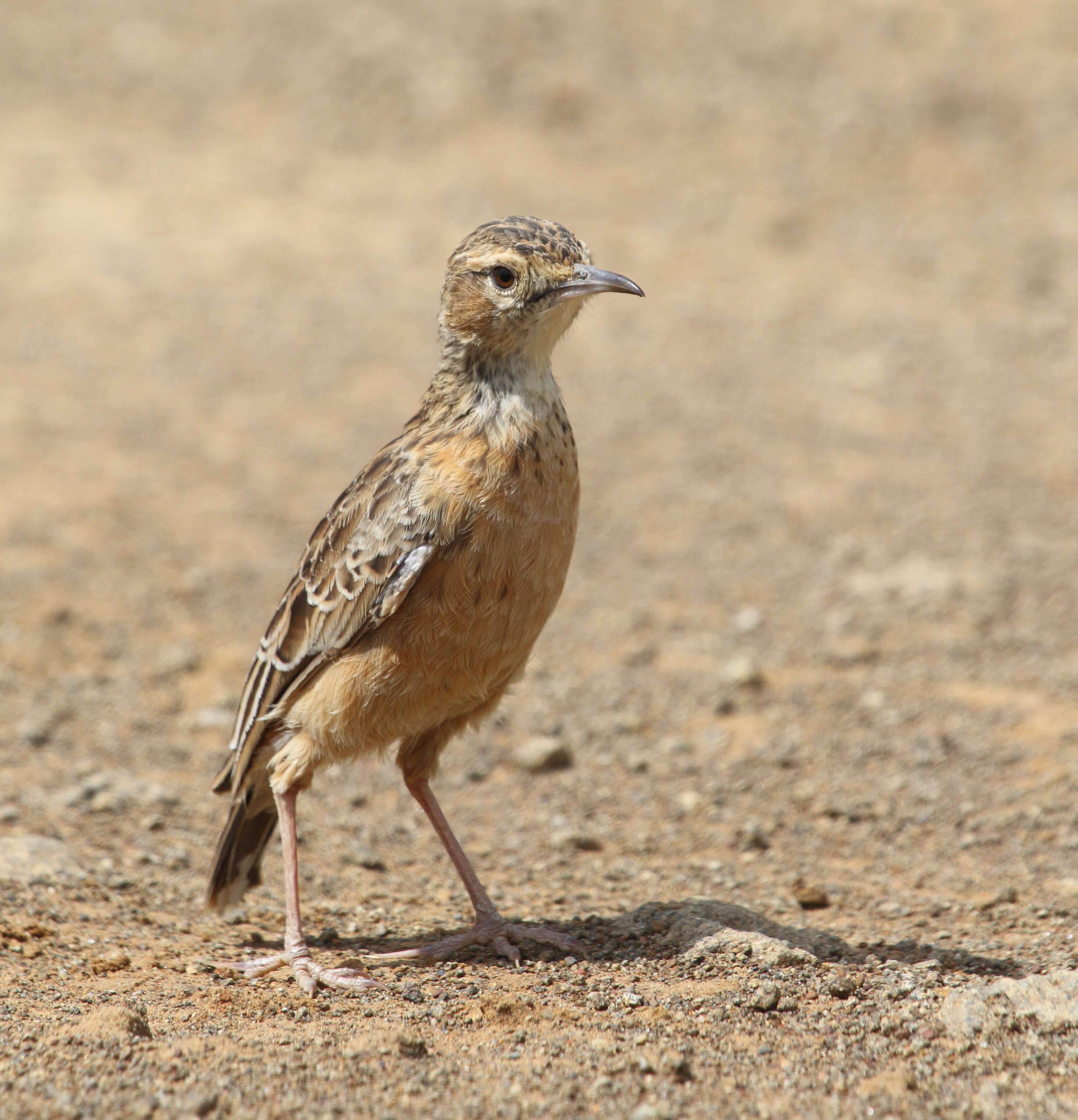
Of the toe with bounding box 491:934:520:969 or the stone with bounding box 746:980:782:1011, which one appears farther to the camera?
the toe with bounding box 491:934:520:969

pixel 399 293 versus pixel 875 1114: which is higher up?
pixel 399 293

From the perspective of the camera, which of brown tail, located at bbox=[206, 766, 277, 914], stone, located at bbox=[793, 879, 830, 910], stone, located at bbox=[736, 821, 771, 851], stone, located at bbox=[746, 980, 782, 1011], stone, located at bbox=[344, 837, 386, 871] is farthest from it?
stone, located at bbox=[736, 821, 771, 851]

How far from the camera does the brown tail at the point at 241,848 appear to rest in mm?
6906

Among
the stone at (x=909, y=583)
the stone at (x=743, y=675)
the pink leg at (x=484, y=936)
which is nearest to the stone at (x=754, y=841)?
the pink leg at (x=484, y=936)

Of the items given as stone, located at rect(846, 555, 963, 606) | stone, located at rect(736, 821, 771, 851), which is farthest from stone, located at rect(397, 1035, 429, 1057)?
stone, located at rect(846, 555, 963, 606)

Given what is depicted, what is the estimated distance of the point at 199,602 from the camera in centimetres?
1131

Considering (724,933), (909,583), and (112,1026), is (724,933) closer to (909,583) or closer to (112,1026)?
(112,1026)

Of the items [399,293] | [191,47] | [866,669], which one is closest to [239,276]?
[399,293]

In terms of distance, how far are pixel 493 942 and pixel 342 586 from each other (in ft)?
5.82

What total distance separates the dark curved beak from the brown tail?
2690 millimetres

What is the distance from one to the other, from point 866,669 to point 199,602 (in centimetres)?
533

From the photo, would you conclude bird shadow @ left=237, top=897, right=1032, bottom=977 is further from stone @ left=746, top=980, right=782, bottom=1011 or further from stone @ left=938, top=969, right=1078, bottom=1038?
stone @ left=938, top=969, right=1078, bottom=1038

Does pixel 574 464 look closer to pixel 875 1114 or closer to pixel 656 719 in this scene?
pixel 875 1114

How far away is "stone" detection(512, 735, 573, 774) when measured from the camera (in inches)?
360
